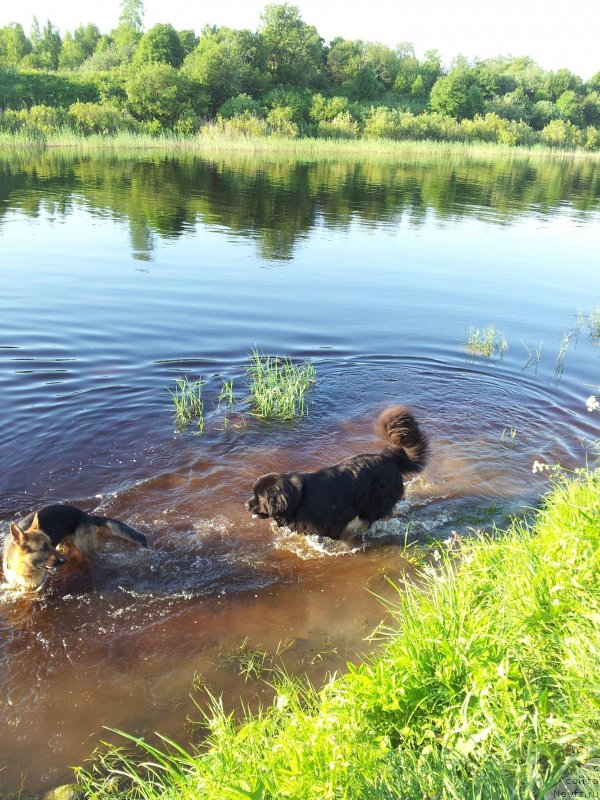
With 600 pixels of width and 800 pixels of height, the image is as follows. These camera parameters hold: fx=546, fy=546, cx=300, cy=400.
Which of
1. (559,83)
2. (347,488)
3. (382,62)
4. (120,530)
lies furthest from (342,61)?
(120,530)

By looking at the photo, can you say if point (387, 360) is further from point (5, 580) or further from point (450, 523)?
point (5, 580)

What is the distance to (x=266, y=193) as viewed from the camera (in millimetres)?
25266

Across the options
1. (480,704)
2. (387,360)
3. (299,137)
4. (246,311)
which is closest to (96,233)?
(246,311)

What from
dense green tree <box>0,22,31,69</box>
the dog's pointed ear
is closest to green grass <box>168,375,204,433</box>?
the dog's pointed ear

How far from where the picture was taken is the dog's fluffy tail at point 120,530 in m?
4.79

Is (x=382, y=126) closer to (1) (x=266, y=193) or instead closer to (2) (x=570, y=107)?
(1) (x=266, y=193)

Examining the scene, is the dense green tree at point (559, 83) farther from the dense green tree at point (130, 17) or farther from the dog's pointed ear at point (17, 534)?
the dog's pointed ear at point (17, 534)

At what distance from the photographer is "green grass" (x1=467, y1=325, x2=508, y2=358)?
9969mm

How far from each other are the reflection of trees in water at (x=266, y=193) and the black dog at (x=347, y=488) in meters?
11.3

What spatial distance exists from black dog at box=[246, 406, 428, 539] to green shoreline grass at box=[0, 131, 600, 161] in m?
40.2

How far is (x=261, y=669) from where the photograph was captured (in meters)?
3.78

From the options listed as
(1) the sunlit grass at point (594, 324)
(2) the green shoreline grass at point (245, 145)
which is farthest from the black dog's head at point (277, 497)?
(2) the green shoreline grass at point (245, 145)

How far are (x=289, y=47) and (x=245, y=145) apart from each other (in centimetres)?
5130

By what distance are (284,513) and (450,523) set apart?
1789 millimetres
